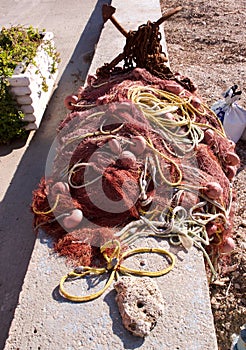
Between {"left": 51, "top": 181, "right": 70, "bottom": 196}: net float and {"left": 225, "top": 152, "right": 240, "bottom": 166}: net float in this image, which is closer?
{"left": 51, "top": 181, "right": 70, "bottom": 196}: net float

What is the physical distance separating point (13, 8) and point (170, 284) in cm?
712

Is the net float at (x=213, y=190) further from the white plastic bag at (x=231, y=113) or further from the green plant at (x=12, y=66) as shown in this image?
the green plant at (x=12, y=66)

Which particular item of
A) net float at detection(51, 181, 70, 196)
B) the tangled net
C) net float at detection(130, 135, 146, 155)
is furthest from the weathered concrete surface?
net float at detection(130, 135, 146, 155)

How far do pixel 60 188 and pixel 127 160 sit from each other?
1.39 ft

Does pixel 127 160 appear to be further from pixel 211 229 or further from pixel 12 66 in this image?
pixel 12 66

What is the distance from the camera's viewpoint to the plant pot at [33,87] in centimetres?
385

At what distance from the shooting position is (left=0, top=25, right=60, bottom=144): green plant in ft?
12.5

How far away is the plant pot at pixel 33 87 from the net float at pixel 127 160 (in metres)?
2.06

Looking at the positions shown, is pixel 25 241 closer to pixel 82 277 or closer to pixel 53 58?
pixel 82 277

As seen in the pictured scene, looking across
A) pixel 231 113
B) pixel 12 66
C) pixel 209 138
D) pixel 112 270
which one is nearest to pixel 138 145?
pixel 209 138

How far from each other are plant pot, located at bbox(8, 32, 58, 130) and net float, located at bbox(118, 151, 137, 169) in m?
2.06

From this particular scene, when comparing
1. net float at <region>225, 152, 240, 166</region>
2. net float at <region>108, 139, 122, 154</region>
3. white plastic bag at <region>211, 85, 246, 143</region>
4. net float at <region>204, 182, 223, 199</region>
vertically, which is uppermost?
net float at <region>108, 139, 122, 154</region>

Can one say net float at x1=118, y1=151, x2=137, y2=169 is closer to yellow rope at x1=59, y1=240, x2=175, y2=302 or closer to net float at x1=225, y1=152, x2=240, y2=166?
yellow rope at x1=59, y1=240, x2=175, y2=302

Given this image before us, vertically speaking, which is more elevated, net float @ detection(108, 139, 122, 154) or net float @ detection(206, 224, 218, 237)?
net float @ detection(108, 139, 122, 154)
